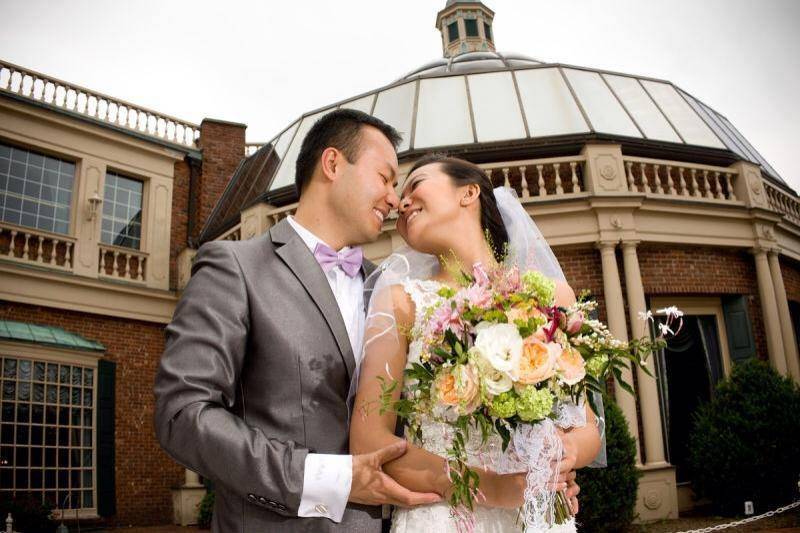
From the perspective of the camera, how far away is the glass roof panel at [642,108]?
41.1 ft

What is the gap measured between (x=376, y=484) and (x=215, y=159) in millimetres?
16384

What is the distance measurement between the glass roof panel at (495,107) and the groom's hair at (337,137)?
963cm

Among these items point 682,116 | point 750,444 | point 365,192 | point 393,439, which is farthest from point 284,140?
point 393,439

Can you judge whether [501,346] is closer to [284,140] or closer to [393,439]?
[393,439]

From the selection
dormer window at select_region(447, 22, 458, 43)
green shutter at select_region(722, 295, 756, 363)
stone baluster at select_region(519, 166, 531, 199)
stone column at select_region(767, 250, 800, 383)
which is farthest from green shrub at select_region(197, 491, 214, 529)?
dormer window at select_region(447, 22, 458, 43)

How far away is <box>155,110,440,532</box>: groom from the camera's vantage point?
69.2 inches

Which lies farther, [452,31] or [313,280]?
[452,31]

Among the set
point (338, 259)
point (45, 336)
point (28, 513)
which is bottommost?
point (28, 513)

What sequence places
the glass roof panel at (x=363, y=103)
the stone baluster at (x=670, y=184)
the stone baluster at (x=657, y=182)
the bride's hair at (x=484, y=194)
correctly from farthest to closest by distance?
1. the glass roof panel at (x=363, y=103)
2. the stone baluster at (x=670, y=184)
3. the stone baluster at (x=657, y=182)
4. the bride's hair at (x=484, y=194)

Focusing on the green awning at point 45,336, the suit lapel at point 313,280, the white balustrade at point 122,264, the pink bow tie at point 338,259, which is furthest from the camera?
the white balustrade at point 122,264

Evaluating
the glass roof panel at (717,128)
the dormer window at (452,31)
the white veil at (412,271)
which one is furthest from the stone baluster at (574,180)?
the dormer window at (452,31)

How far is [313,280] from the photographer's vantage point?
88.0 inches

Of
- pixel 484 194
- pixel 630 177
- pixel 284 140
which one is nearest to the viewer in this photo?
pixel 484 194

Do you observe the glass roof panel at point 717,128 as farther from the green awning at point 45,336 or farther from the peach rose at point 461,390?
the green awning at point 45,336
